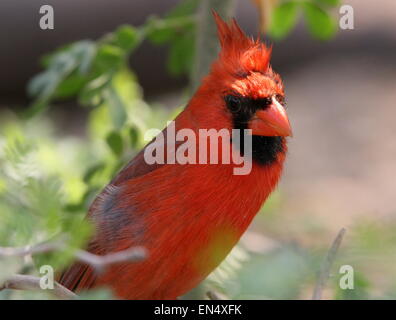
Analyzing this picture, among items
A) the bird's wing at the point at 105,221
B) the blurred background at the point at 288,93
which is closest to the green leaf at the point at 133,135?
the blurred background at the point at 288,93

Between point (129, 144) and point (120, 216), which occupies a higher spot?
point (129, 144)

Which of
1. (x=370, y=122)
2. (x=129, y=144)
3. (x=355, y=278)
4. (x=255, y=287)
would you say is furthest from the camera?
(x=370, y=122)

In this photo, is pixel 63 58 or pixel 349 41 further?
pixel 349 41

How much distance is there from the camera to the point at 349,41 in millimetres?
5746

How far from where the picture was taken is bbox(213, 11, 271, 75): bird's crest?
1880mm

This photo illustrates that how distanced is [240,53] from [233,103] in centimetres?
12

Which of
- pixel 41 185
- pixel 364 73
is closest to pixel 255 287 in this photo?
pixel 41 185

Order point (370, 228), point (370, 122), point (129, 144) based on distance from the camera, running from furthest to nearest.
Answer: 1. point (370, 122)
2. point (129, 144)
3. point (370, 228)

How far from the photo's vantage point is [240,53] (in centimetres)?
190

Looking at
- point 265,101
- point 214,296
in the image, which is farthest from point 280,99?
point 214,296

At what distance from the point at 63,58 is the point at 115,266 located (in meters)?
0.75

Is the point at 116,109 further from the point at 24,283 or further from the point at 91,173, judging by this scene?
the point at 24,283

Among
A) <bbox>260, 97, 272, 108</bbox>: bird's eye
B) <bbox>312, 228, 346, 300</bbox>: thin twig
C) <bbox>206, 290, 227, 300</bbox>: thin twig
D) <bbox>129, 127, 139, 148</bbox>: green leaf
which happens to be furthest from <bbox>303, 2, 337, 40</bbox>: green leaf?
<bbox>312, 228, 346, 300</bbox>: thin twig

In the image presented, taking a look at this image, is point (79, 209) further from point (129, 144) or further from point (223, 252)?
point (223, 252)
